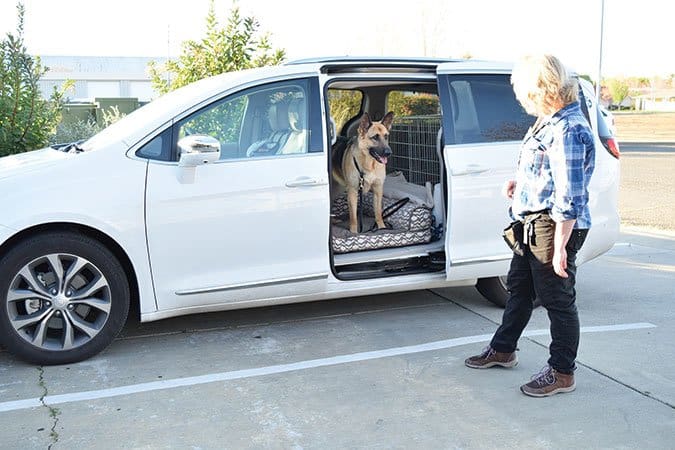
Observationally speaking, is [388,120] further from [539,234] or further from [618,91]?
[618,91]

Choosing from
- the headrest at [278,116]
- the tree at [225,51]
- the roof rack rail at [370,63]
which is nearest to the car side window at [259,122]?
the headrest at [278,116]

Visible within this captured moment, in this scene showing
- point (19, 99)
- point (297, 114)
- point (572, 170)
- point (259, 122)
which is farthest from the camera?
point (19, 99)

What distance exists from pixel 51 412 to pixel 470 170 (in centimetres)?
317

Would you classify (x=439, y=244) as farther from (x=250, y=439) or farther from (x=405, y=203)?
(x=250, y=439)

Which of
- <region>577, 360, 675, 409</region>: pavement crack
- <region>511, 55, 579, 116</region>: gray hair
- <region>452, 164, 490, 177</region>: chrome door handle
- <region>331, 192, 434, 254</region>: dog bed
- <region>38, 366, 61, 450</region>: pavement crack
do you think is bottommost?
<region>577, 360, 675, 409</region>: pavement crack

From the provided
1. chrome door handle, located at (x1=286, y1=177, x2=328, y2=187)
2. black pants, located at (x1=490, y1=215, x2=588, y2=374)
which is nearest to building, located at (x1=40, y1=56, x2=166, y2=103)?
chrome door handle, located at (x1=286, y1=177, x2=328, y2=187)

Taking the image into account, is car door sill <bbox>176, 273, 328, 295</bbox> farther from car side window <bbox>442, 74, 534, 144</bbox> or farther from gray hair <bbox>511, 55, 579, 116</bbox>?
gray hair <bbox>511, 55, 579, 116</bbox>

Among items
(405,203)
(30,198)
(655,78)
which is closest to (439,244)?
(405,203)

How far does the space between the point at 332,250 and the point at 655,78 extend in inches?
3496

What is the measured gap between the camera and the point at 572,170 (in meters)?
3.77

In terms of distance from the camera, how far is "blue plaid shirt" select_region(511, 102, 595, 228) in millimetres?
3770

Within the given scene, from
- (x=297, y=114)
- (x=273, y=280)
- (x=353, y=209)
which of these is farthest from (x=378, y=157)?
(x=273, y=280)

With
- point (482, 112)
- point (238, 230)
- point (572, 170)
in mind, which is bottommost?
point (238, 230)

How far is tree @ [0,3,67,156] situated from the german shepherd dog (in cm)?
334
